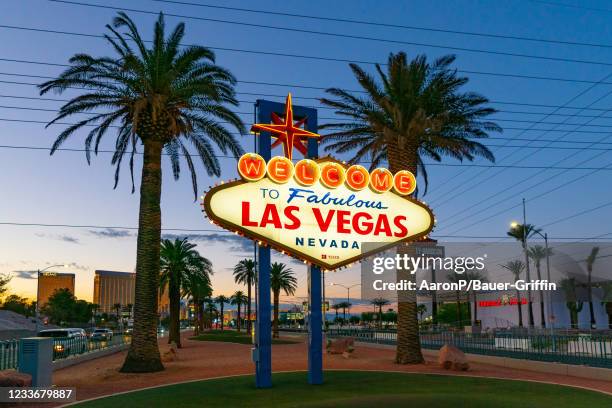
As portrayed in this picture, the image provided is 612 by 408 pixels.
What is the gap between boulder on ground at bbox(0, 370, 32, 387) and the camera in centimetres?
1626

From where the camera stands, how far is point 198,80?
93.2 ft

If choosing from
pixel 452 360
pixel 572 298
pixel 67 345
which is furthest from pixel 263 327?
pixel 572 298

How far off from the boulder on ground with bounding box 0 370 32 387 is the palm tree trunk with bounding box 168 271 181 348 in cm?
3300

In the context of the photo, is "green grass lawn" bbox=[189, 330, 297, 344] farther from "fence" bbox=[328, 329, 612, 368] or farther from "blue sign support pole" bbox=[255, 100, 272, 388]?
"blue sign support pole" bbox=[255, 100, 272, 388]

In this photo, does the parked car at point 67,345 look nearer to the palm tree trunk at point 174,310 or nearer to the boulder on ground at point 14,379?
the palm tree trunk at point 174,310

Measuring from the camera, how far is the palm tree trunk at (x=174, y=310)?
165 feet

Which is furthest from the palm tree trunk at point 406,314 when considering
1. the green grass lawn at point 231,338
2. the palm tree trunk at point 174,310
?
the green grass lawn at point 231,338

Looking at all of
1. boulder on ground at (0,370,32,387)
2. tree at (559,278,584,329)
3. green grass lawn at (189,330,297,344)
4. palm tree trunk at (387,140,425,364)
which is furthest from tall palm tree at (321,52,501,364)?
tree at (559,278,584,329)

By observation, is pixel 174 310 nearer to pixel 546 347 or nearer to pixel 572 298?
pixel 546 347

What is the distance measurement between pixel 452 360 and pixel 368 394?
910 centimetres

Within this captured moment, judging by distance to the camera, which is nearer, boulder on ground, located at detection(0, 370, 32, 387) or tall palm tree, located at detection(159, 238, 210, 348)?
boulder on ground, located at detection(0, 370, 32, 387)

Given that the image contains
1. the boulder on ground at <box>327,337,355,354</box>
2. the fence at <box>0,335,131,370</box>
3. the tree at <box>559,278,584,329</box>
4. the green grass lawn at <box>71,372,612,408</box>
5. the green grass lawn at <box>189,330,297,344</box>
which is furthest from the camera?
the tree at <box>559,278,584,329</box>

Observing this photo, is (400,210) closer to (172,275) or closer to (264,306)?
(264,306)

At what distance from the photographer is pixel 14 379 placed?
55.0 ft
